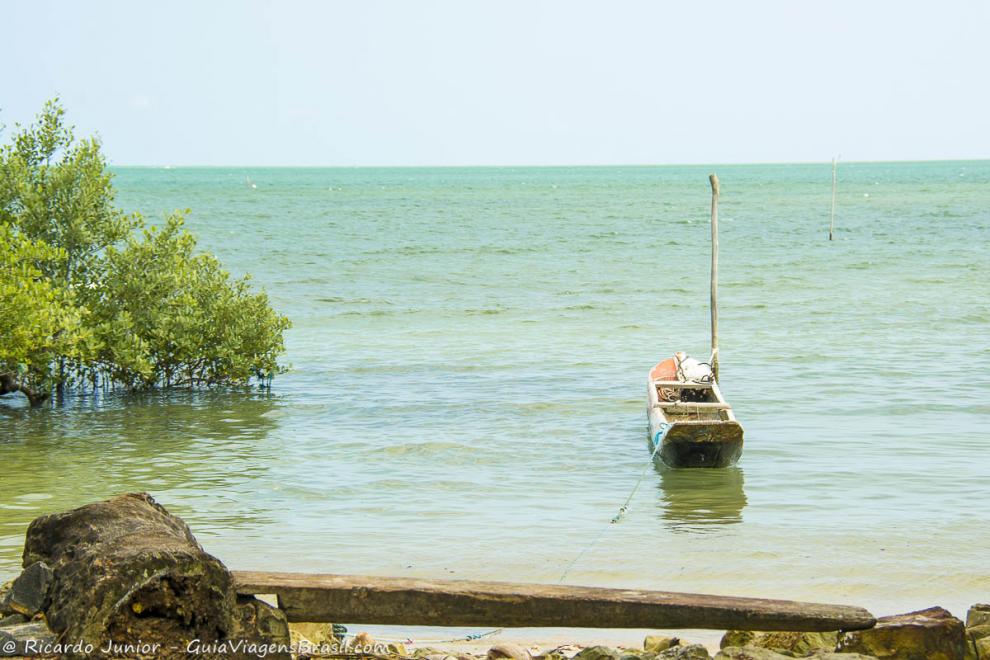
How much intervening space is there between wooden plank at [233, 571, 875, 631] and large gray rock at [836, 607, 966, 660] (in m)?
0.63

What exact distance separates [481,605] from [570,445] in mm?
10919

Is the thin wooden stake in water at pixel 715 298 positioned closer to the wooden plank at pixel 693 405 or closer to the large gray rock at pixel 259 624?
the wooden plank at pixel 693 405

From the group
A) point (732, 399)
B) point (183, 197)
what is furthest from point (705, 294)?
point (183, 197)

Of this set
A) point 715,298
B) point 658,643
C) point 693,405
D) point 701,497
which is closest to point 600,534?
point 701,497

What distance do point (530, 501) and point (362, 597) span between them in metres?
7.59

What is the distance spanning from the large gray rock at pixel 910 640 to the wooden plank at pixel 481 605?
2.06 feet

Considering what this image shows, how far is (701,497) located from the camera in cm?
1395

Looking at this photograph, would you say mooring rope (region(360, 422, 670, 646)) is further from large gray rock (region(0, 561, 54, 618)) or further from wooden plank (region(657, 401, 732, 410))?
large gray rock (region(0, 561, 54, 618))

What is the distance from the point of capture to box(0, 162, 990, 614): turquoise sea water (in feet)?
37.2

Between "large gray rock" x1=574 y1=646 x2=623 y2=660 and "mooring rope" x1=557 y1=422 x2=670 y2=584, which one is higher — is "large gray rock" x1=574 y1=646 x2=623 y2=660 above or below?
above

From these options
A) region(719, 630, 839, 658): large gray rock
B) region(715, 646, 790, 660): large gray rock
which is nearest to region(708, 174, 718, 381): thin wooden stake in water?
region(719, 630, 839, 658): large gray rock

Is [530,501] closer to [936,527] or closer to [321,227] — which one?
[936,527]

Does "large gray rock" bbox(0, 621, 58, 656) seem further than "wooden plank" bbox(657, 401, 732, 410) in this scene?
No

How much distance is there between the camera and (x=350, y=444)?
56.9ft
